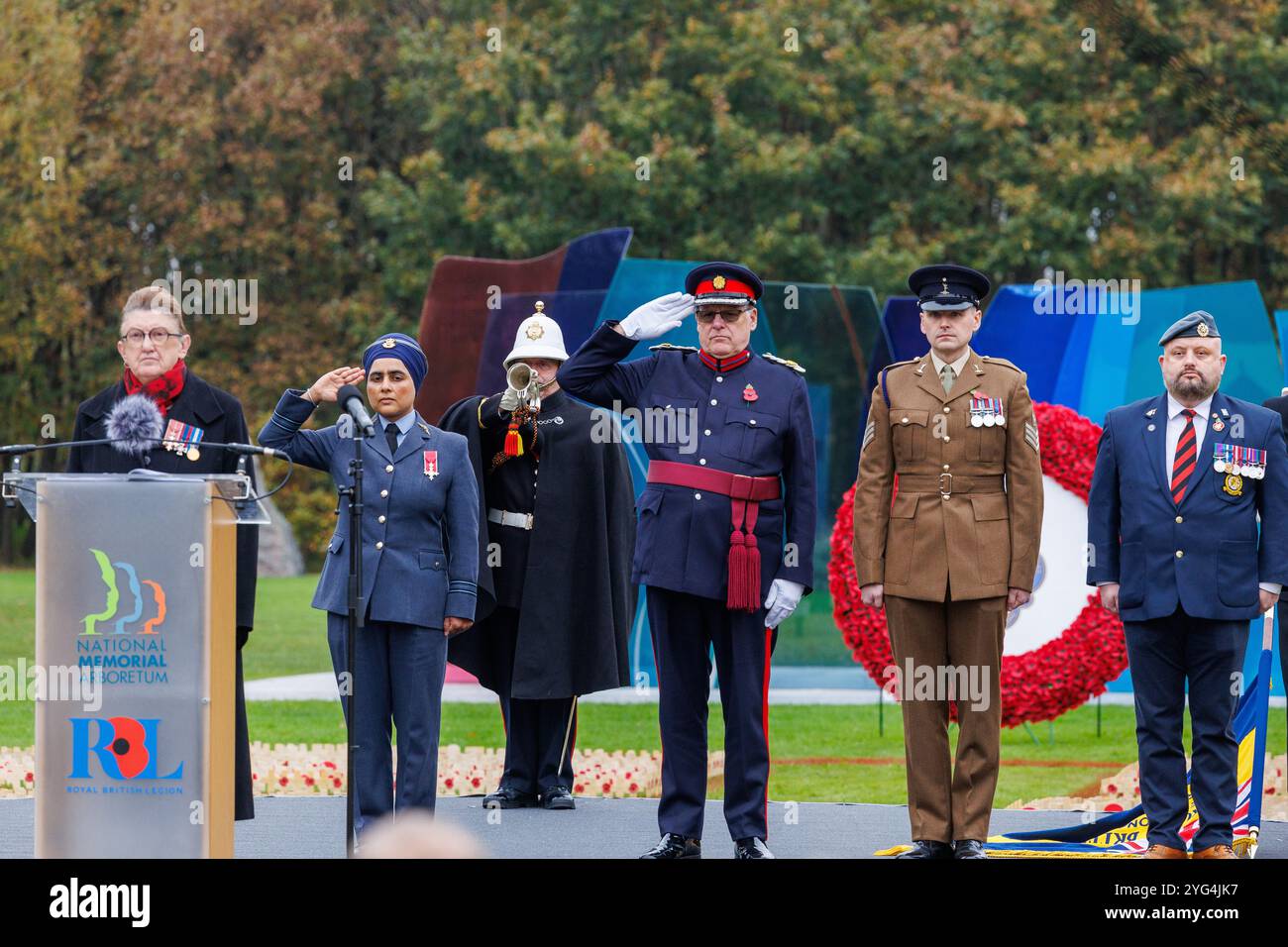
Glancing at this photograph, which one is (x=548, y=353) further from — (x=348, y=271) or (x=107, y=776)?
(x=348, y=271)

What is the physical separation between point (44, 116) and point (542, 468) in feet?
75.2

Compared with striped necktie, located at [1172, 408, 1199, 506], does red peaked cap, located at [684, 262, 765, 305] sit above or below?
above

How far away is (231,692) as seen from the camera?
5.26 m

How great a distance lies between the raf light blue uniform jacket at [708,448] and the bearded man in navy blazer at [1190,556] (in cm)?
109

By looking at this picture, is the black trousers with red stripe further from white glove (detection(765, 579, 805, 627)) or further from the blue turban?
the blue turban

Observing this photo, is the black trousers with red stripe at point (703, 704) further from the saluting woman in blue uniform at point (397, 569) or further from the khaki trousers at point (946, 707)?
the saluting woman in blue uniform at point (397, 569)

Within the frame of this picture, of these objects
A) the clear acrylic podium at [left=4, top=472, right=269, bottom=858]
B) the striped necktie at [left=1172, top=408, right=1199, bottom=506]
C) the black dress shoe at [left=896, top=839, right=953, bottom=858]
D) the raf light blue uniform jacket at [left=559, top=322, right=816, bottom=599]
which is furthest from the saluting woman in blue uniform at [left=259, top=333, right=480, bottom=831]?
the striped necktie at [left=1172, top=408, right=1199, bottom=506]

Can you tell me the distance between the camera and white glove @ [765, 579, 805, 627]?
647cm

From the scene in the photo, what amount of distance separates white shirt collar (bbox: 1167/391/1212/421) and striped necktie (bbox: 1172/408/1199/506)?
0.24 feet

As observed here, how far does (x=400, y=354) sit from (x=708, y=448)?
1.14 metres

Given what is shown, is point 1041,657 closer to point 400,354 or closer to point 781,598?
point 781,598

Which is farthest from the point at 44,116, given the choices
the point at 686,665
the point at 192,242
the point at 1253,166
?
the point at 686,665

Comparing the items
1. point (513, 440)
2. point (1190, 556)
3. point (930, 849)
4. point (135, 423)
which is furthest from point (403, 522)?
point (1190, 556)

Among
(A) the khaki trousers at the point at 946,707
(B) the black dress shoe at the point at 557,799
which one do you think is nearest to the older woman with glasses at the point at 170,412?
(B) the black dress shoe at the point at 557,799
